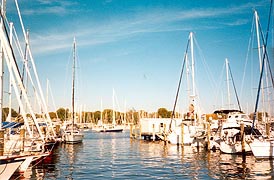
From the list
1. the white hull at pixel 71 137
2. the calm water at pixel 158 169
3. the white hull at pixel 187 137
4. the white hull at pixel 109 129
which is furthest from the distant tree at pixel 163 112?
the calm water at pixel 158 169

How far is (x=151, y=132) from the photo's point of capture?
2896 inches

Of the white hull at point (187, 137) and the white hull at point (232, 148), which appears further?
the white hull at point (187, 137)

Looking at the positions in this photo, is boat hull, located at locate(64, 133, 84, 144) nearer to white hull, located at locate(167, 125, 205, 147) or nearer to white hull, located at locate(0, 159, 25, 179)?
white hull, located at locate(167, 125, 205, 147)

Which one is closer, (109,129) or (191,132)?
(191,132)

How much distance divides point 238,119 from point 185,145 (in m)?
12.9

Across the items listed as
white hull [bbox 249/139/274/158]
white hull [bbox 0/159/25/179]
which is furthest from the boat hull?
white hull [bbox 0/159/25/179]

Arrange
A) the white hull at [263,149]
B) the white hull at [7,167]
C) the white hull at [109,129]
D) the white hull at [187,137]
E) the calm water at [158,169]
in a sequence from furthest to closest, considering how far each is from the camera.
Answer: the white hull at [109,129]
the white hull at [187,137]
the white hull at [263,149]
the calm water at [158,169]
the white hull at [7,167]

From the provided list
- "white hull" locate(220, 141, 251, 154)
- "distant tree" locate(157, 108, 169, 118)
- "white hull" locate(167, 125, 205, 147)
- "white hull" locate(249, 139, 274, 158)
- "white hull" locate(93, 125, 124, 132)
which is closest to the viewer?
"white hull" locate(249, 139, 274, 158)

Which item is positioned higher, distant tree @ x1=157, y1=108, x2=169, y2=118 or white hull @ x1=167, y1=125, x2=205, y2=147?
distant tree @ x1=157, y1=108, x2=169, y2=118

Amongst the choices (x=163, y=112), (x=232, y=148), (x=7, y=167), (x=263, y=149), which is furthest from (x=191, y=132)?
(x=163, y=112)

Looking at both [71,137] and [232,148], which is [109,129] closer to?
[71,137]

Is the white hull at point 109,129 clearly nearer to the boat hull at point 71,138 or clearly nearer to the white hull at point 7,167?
the boat hull at point 71,138

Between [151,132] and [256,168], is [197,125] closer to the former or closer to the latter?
[151,132]

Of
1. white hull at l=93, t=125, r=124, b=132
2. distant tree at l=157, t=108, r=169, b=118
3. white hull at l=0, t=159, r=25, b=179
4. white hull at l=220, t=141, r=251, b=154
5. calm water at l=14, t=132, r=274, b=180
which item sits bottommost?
white hull at l=93, t=125, r=124, b=132
